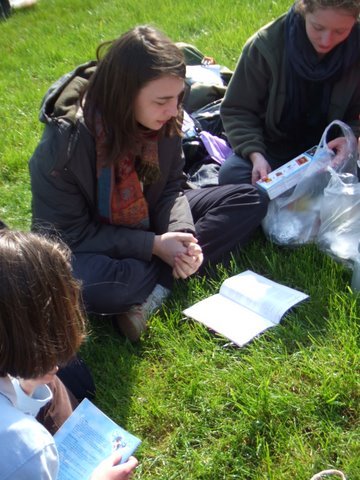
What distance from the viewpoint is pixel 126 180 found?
255 cm

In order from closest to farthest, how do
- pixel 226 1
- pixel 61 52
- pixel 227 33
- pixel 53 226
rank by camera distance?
pixel 53 226, pixel 227 33, pixel 61 52, pixel 226 1

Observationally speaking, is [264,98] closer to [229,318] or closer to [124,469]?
[229,318]

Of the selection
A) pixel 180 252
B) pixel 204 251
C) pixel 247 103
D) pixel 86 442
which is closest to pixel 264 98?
pixel 247 103

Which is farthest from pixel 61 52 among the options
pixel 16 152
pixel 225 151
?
Answer: pixel 225 151

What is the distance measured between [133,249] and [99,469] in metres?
1.06

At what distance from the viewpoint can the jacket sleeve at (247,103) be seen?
3010 millimetres

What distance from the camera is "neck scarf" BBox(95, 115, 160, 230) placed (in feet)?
8.07

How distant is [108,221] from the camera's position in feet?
8.68

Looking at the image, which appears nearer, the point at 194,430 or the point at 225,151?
the point at 194,430

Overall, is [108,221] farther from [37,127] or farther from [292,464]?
[37,127]

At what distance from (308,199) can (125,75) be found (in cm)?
111

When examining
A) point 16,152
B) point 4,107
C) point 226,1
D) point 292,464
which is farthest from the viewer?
point 226,1

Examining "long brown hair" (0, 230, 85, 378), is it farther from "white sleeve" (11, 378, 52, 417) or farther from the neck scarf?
the neck scarf

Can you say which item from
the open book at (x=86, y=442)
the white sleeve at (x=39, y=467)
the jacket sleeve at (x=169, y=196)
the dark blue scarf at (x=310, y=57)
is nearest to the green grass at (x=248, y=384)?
the open book at (x=86, y=442)
